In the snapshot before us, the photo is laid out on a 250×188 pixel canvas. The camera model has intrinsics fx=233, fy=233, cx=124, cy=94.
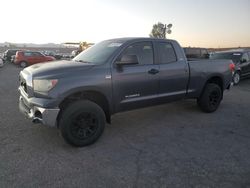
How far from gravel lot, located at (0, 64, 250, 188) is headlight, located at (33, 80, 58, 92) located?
1042mm

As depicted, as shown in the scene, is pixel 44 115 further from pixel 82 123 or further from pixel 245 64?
pixel 245 64

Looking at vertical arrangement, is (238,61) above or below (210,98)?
above

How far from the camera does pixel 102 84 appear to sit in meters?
4.16

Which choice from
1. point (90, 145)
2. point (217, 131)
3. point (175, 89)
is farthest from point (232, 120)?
point (90, 145)

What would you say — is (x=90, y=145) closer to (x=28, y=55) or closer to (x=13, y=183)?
(x=13, y=183)

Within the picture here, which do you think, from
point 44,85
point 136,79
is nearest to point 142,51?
point 136,79

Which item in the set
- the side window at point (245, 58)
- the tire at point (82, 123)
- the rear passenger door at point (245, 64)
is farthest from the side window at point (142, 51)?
the side window at point (245, 58)

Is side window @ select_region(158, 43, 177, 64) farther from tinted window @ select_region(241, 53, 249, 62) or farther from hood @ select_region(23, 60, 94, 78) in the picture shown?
tinted window @ select_region(241, 53, 249, 62)

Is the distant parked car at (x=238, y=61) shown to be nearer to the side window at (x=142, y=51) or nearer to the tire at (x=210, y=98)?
the tire at (x=210, y=98)

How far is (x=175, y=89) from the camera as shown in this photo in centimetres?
537

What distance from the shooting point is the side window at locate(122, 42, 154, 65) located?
4668 millimetres

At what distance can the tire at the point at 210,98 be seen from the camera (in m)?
6.16

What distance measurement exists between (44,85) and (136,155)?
1897 millimetres

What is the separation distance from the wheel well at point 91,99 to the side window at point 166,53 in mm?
1571
